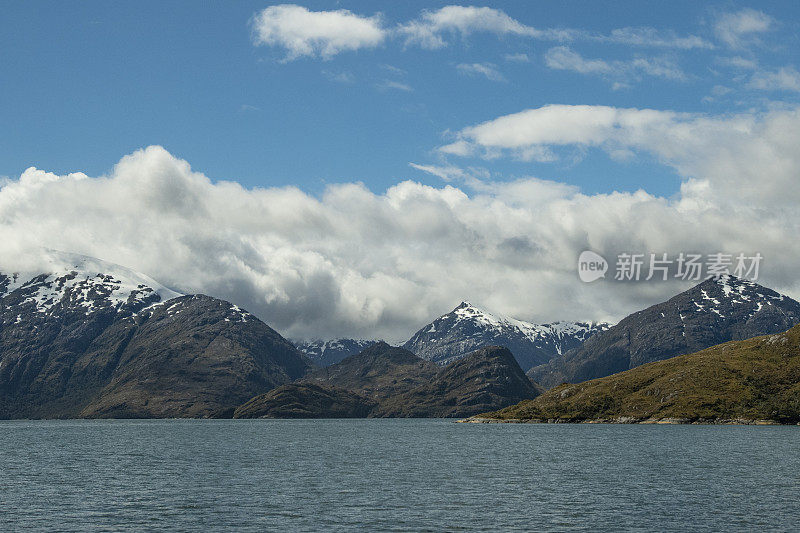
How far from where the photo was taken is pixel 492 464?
512ft

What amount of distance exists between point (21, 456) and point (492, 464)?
123 meters

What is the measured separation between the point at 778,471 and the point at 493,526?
8254 cm

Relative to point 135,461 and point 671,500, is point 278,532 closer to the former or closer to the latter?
point 671,500

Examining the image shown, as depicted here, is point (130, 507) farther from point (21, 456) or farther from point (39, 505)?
point (21, 456)

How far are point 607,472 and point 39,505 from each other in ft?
314

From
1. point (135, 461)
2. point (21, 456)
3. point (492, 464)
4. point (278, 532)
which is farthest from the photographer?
point (21, 456)

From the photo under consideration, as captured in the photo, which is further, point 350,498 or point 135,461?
point 135,461

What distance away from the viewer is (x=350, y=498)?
101000 mm

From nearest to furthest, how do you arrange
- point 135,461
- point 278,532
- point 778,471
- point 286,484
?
point 278,532 → point 286,484 → point 778,471 → point 135,461

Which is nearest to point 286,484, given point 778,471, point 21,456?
point 778,471

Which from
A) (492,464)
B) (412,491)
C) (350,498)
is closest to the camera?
(350,498)

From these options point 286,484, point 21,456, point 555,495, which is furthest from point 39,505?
point 21,456

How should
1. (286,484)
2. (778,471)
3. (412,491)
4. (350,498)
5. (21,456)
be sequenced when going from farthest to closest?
(21,456) → (778,471) → (286,484) → (412,491) → (350,498)

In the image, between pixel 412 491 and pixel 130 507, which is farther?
pixel 412 491
